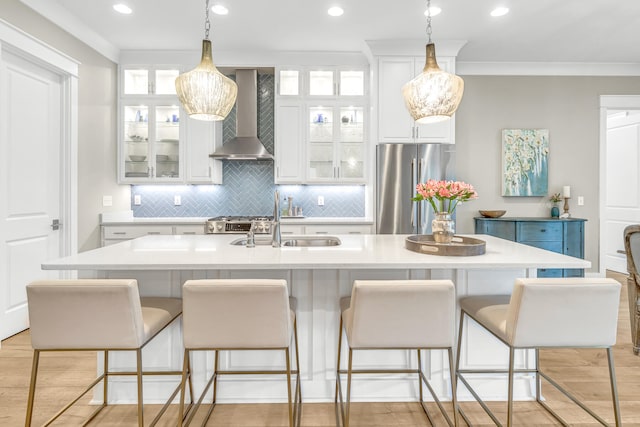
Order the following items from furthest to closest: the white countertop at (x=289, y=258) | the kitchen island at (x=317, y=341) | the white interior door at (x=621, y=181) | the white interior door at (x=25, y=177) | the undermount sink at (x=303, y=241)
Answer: the white interior door at (x=621, y=181), the white interior door at (x=25, y=177), the undermount sink at (x=303, y=241), the kitchen island at (x=317, y=341), the white countertop at (x=289, y=258)

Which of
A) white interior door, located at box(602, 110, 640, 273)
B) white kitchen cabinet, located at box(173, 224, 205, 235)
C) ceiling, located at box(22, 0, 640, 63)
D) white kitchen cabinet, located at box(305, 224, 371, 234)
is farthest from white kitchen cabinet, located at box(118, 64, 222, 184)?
white interior door, located at box(602, 110, 640, 273)

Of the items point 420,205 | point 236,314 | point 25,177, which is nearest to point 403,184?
point 420,205

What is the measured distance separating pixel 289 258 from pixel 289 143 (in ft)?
9.11

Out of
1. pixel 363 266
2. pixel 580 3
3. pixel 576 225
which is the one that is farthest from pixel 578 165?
pixel 363 266

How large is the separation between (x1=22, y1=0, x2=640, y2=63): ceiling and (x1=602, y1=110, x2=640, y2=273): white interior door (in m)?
1.40

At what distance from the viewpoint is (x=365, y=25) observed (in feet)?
12.1

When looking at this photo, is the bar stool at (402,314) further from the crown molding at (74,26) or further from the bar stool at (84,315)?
the crown molding at (74,26)

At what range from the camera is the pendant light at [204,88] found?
2117mm

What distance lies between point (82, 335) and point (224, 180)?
11.0 ft

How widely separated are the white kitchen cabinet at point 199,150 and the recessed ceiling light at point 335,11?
5.96 ft

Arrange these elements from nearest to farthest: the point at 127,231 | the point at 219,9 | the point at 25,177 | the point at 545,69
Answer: the point at 25,177, the point at 219,9, the point at 127,231, the point at 545,69

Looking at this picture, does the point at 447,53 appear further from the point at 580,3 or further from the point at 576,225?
the point at 576,225

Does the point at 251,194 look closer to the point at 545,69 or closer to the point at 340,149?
the point at 340,149

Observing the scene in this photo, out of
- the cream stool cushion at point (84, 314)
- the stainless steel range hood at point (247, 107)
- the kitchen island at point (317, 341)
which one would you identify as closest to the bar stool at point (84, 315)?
the cream stool cushion at point (84, 314)
